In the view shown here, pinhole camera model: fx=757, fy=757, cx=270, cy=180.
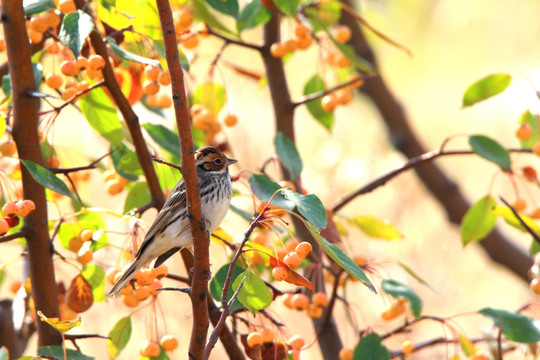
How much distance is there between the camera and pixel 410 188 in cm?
679

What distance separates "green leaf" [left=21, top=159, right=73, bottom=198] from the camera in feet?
8.60

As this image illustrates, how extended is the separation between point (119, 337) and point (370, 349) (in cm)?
101

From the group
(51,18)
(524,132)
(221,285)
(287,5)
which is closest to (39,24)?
(51,18)

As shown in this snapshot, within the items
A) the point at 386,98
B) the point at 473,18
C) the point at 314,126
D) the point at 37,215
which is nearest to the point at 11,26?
the point at 37,215

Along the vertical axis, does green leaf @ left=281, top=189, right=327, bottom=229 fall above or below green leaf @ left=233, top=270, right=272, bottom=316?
above

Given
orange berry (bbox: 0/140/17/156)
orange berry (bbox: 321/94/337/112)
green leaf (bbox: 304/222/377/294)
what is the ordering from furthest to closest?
1. orange berry (bbox: 321/94/337/112)
2. orange berry (bbox: 0/140/17/156)
3. green leaf (bbox: 304/222/377/294)

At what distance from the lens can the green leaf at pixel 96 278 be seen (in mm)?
3172

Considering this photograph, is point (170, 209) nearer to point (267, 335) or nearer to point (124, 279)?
point (124, 279)

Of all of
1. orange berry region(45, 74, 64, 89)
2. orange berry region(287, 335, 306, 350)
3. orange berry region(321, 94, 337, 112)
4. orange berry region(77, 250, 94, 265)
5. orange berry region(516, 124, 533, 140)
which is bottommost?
orange berry region(287, 335, 306, 350)

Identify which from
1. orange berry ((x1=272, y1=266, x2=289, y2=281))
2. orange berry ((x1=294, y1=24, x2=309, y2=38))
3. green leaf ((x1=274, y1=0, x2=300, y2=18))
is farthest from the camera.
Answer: orange berry ((x1=294, y1=24, x2=309, y2=38))

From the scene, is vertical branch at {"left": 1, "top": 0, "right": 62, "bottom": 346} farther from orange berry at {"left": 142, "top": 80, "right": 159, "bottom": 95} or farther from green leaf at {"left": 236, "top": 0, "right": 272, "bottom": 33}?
green leaf at {"left": 236, "top": 0, "right": 272, "bottom": 33}

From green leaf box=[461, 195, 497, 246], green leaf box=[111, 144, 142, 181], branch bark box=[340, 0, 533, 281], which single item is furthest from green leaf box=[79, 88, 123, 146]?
branch bark box=[340, 0, 533, 281]

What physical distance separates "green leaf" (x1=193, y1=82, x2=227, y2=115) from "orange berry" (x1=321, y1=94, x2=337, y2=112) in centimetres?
57

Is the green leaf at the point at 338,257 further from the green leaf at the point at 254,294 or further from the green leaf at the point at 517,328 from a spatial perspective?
the green leaf at the point at 517,328
